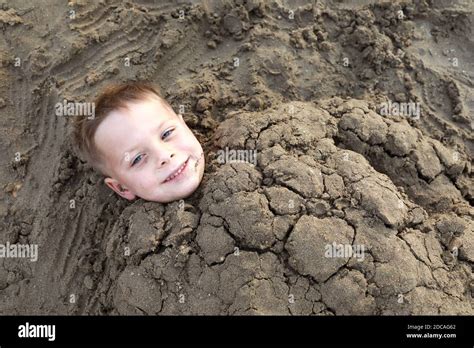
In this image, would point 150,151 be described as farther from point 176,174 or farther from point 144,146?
point 176,174

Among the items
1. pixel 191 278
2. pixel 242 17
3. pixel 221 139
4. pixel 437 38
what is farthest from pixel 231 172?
pixel 437 38

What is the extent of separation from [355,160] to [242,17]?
1428mm

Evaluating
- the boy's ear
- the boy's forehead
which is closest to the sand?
the boy's ear

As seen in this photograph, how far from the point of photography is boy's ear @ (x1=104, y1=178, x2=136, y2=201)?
3013 mm

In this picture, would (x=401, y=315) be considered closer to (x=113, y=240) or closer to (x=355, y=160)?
(x=355, y=160)

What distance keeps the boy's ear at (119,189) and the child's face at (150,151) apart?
103 millimetres

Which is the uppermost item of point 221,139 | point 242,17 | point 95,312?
point 242,17

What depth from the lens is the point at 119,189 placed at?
9.96ft

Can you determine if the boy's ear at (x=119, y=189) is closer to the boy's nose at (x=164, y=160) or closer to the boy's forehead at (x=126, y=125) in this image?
the boy's forehead at (x=126, y=125)

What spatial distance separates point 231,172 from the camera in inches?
112

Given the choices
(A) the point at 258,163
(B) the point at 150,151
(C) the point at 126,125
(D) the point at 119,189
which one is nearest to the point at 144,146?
(B) the point at 150,151

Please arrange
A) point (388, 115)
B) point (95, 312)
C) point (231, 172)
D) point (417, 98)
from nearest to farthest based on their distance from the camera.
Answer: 1. point (231, 172)
2. point (95, 312)
3. point (388, 115)
4. point (417, 98)

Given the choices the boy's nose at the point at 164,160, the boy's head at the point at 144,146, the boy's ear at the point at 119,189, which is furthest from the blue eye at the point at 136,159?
the boy's ear at the point at 119,189

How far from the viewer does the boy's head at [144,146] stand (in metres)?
2.78
